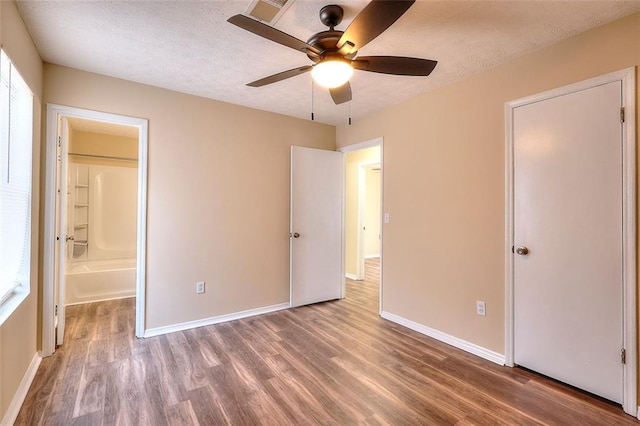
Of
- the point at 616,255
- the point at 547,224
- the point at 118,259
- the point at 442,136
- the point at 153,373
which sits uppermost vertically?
the point at 442,136

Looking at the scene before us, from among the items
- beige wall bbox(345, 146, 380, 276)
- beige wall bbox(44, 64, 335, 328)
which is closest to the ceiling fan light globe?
beige wall bbox(44, 64, 335, 328)

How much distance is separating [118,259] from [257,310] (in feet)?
8.87

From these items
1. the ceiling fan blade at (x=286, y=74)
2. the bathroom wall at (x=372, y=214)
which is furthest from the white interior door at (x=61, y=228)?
the bathroom wall at (x=372, y=214)

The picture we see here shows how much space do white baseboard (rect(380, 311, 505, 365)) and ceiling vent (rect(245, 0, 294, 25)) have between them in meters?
2.95

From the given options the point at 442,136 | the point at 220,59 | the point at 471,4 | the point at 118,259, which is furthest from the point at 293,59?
the point at 118,259

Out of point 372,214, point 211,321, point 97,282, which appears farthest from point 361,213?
point 97,282

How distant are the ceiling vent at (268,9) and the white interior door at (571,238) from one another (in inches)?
75.3

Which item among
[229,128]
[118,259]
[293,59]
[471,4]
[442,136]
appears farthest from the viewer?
[118,259]

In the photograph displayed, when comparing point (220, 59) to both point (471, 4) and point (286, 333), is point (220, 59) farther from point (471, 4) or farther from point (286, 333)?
point (286, 333)

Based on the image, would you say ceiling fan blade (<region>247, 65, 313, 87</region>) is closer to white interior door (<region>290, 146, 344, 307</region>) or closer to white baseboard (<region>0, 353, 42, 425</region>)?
white interior door (<region>290, 146, 344, 307</region>)

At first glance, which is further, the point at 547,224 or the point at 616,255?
the point at 547,224

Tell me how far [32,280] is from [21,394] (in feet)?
2.52

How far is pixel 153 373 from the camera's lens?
228cm

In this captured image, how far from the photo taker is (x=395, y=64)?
1.80 m
